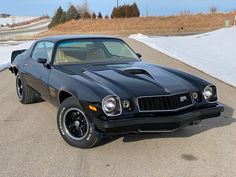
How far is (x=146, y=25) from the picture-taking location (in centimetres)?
5722

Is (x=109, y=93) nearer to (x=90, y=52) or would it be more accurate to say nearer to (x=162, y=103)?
(x=162, y=103)

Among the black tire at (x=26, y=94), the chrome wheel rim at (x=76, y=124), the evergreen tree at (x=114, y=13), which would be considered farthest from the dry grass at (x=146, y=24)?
the chrome wheel rim at (x=76, y=124)

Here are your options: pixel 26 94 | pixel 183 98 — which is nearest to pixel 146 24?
pixel 26 94

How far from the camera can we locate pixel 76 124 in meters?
4.20

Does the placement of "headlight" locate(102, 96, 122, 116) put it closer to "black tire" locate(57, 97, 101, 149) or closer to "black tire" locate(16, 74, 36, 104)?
"black tire" locate(57, 97, 101, 149)

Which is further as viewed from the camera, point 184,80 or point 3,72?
point 3,72

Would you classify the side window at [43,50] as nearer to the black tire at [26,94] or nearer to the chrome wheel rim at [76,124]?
the black tire at [26,94]

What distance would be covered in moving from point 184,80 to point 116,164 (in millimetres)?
1546

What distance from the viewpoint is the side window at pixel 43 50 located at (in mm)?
5305

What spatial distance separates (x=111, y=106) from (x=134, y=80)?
63cm

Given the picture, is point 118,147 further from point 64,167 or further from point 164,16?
point 164,16

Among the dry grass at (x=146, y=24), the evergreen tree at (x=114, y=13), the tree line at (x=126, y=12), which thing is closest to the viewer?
the dry grass at (x=146, y=24)

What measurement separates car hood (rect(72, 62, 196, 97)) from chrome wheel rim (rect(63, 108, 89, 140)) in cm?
48

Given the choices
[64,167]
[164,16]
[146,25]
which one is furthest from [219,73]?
[164,16]
